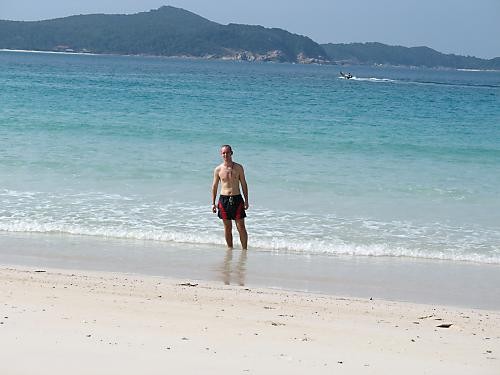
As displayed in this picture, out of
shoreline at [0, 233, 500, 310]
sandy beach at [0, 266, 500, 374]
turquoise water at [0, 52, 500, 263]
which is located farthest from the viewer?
turquoise water at [0, 52, 500, 263]

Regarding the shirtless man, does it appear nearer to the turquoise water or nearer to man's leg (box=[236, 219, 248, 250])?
man's leg (box=[236, 219, 248, 250])

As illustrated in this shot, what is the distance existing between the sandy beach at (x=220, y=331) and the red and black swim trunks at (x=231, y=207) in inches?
88.8

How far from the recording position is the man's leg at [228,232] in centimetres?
1035

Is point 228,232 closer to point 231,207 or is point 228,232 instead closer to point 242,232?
point 242,232

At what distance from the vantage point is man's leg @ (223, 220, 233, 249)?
34.0 ft

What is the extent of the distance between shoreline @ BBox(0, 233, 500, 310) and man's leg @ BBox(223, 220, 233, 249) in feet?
0.36

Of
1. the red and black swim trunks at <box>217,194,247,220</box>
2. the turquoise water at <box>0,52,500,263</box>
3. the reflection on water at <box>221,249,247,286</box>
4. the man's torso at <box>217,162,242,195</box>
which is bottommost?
the reflection on water at <box>221,249,247,286</box>

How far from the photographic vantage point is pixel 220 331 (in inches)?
242

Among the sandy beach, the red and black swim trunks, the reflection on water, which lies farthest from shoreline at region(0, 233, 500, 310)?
the sandy beach

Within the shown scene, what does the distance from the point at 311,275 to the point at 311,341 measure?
10.4 feet

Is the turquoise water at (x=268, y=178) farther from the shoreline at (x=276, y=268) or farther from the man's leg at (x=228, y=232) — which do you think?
the shoreline at (x=276, y=268)

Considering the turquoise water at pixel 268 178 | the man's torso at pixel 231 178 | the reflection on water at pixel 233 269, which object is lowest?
the reflection on water at pixel 233 269

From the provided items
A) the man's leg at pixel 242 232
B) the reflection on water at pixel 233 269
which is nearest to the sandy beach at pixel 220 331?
the reflection on water at pixel 233 269

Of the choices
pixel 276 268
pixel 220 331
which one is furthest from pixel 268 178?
pixel 220 331
